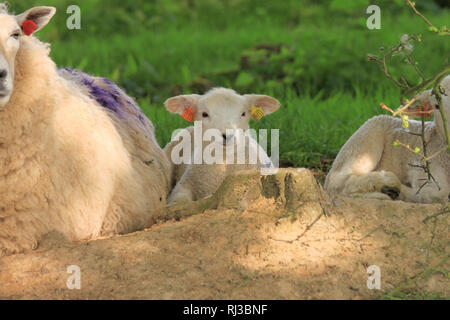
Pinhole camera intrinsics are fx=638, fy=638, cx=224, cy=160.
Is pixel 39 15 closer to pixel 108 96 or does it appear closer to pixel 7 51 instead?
pixel 7 51

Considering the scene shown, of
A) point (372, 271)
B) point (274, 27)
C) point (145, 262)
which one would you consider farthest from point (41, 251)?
point (274, 27)

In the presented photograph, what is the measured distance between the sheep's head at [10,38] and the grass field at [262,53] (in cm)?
234

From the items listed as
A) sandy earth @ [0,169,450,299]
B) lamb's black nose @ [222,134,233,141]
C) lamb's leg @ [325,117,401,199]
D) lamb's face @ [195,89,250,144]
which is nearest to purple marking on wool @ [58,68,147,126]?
lamb's face @ [195,89,250,144]

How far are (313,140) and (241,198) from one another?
7.82 ft

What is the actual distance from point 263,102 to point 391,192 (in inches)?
47.4

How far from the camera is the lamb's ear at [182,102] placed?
4793mm

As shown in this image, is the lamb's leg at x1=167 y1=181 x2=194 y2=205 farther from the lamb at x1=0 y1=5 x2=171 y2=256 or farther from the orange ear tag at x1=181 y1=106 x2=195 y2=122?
the orange ear tag at x1=181 y1=106 x2=195 y2=122

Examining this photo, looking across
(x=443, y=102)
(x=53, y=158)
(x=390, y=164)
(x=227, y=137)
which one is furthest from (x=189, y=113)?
(x=443, y=102)

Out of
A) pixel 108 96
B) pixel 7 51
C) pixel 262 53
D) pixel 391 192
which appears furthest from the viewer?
pixel 262 53

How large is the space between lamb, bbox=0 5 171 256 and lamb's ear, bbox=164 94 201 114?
51cm

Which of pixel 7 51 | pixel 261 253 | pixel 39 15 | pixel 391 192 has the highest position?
pixel 39 15

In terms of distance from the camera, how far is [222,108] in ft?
14.9

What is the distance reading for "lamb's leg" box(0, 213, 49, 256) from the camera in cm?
361

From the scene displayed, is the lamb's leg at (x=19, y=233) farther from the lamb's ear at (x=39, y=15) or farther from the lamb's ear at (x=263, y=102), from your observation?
the lamb's ear at (x=263, y=102)
